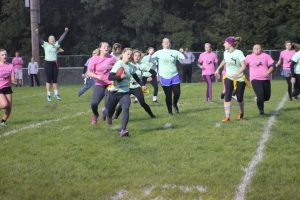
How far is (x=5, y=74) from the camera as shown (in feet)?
38.7

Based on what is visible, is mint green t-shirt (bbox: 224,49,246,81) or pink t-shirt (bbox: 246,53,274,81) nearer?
mint green t-shirt (bbox: 224,49,246,81)

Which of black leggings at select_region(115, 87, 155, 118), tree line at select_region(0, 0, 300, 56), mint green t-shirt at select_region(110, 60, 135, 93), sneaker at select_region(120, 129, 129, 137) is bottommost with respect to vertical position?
sneaker at select_region(120, 129, 129, 137)

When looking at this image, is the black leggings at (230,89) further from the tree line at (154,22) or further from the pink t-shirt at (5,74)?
the tree line at (154,22)

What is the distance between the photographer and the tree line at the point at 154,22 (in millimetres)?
39906

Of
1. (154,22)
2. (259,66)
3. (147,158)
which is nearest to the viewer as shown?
(147,158)

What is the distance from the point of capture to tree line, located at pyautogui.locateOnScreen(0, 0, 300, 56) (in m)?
39.9

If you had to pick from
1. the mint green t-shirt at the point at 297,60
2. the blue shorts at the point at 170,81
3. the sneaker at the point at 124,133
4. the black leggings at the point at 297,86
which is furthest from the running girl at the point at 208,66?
the sneaker at the point at 124,133

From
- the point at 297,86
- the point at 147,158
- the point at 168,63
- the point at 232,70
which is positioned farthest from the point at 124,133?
the point at 297,86

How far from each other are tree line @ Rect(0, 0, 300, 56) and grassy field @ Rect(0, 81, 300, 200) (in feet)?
92.0

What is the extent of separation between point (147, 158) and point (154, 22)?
114ft

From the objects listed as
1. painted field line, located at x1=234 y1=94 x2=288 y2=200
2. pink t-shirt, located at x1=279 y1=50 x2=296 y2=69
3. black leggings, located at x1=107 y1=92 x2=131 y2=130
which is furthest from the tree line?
black leggings, located at x1=107 y1=92 x2=131 y2=130

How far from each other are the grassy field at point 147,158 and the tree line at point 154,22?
28.0 metres

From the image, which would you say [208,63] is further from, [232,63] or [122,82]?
[122,82]

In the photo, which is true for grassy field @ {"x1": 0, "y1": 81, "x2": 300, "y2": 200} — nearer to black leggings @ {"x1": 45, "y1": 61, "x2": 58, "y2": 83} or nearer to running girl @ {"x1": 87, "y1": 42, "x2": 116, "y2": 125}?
running girl @ {"x1": 87, "y1": 42, "x2": 116, "y2": 125}
